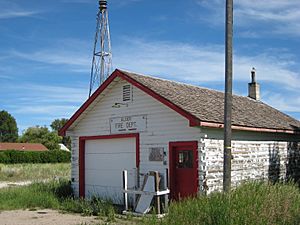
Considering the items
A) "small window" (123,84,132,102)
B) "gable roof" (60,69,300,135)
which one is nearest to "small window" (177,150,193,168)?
"gable roof" (60,69,300,135)

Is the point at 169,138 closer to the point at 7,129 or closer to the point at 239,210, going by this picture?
the point at 239,210

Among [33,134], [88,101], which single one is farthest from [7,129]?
[88,101]

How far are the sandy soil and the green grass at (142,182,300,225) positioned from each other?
3.54 meters

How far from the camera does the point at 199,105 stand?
14.5 metres

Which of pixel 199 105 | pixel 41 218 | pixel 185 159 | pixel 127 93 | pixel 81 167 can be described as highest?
pixel 127 93

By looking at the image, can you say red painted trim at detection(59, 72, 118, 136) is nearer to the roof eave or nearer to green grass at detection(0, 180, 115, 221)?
green grass at detection(0, 180, 115, 221)

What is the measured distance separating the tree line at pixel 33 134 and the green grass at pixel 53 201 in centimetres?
4783

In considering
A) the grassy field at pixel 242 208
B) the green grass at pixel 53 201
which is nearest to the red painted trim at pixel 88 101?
the green grass at pixel 53 201

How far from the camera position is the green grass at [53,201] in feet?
45.8

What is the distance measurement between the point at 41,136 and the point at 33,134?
8.57 ft

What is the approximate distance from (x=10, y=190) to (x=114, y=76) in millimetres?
6833

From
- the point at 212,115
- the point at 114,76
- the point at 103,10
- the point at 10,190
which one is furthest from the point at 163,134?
the point at 103,10

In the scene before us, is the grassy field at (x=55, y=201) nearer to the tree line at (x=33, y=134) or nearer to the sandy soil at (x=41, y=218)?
the sandy soil at (x=41, y=218)

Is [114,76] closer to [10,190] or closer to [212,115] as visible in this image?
[212,115]
